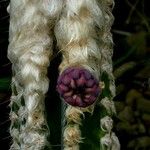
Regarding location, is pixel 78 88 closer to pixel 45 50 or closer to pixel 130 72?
pixel 45 50

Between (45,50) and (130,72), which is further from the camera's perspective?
(130,72)

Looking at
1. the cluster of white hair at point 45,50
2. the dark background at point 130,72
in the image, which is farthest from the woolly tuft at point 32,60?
the dark background at point 130,72

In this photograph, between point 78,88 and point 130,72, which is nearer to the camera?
point 78,88

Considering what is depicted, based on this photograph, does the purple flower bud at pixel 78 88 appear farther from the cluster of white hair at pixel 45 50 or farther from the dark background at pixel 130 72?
the dark background at pixel 130 72

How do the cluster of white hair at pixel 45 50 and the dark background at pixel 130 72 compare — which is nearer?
the cluster of white hair at pixel 45 50

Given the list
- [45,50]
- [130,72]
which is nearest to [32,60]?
[45,50]

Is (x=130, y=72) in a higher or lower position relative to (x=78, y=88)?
lower

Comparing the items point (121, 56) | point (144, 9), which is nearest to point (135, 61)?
point (121, 56)

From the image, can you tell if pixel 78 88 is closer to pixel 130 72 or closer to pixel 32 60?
pixel 32 60

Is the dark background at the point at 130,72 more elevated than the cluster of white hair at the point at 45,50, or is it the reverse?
the cluster of white hair at the point at 45,50
